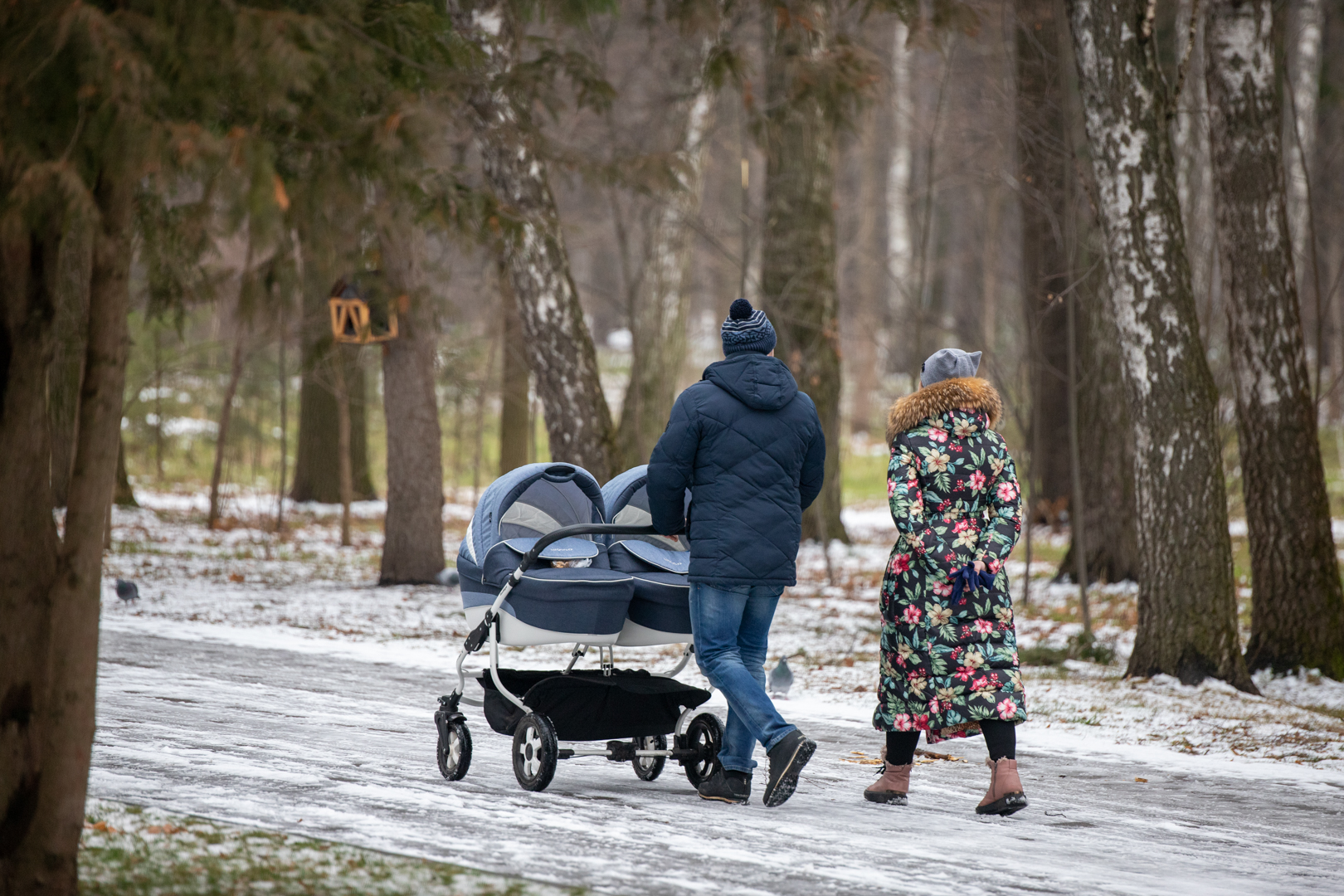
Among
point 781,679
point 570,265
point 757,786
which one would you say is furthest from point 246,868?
point 570,265

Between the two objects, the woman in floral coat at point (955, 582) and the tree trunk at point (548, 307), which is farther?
the tree trunk at point (548, 307)

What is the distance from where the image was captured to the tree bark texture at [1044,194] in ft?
37.4

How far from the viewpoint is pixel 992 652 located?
18.1 ft

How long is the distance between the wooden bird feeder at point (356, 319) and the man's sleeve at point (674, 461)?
762cm

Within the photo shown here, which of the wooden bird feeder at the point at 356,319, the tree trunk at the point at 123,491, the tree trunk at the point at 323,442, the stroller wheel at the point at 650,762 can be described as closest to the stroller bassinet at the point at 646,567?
the stroller wheel at the point at 650,762

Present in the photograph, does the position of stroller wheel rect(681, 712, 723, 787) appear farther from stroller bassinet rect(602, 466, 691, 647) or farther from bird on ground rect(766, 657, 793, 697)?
bird on ground rect(766, 657, 793, 697)

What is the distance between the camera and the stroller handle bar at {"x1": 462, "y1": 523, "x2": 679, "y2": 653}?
5.46m

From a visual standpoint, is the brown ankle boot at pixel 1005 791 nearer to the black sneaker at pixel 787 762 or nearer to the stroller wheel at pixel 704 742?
the black sneaker at pixel 787 762

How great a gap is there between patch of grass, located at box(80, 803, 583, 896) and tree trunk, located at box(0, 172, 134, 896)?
238mm

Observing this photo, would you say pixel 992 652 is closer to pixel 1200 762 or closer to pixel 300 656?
pixel 1200 762

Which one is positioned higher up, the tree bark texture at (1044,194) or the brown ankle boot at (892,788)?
the tree bark texture at (1044,194)

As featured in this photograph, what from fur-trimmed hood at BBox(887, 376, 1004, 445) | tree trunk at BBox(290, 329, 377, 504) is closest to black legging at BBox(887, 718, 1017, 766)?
fur-trimmed hood at BBox(887, 376, 1004, 445)

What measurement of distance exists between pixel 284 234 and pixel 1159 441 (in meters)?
6.15

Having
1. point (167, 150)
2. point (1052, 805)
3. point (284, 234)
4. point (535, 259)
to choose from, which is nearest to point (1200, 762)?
point (1052, 805)
